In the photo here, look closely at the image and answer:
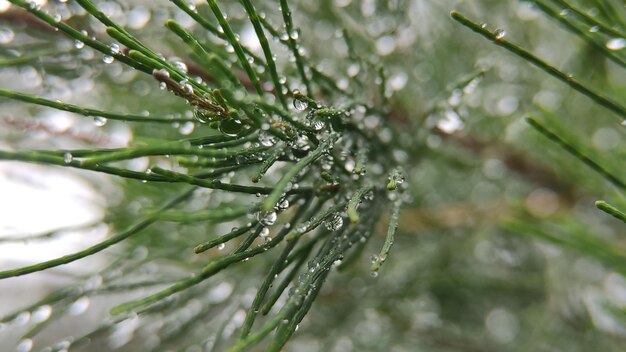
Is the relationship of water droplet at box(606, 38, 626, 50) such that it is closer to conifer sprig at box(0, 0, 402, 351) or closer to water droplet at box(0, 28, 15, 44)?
conifer sprig at box(0, 0, 402, 351)

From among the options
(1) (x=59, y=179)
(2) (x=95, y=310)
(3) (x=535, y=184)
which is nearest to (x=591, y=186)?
(3) (x=535, y=184)

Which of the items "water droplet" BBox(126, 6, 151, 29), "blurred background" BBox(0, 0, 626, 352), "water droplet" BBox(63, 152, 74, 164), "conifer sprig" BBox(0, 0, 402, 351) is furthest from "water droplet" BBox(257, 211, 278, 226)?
"water droplet" BBox(126, 6, 151, 29)

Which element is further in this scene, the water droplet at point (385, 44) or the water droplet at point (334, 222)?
the water droplet at point (385, 44)

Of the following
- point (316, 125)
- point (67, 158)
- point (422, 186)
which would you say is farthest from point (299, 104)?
point (422, 186)

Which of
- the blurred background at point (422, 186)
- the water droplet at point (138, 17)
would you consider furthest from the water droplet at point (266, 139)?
the water droplet at point (138, 17)

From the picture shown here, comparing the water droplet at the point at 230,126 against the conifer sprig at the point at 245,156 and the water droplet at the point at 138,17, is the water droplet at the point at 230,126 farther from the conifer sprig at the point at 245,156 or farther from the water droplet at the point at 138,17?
the water droplet at the point at 138,17

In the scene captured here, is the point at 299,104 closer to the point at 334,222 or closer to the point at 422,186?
the point at 334,222
